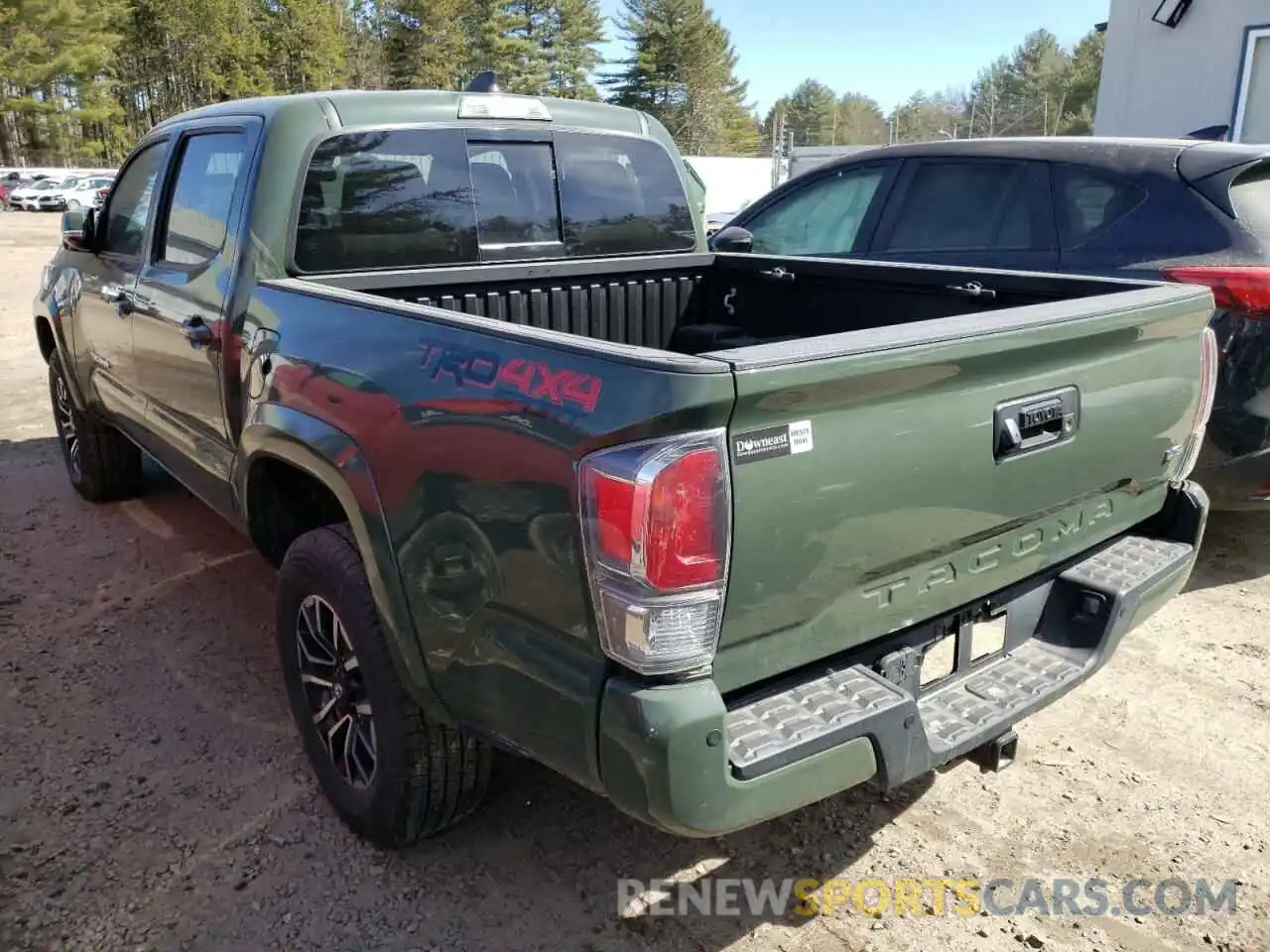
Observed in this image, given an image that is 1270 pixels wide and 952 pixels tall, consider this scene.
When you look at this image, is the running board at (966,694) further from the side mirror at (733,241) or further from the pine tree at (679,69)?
the pine tree at (679,69)

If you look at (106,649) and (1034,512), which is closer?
(1034,512)

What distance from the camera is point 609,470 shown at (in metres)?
1.80

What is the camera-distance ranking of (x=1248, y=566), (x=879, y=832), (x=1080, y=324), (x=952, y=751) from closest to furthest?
(x=952, y=751) → (x=1080, y=324) → (x=879, y=832) → (x=1248, y=566)

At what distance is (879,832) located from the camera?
2.84 metres

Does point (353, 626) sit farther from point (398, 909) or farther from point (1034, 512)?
point (1034, 512)

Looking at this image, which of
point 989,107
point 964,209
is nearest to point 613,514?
point 964,209

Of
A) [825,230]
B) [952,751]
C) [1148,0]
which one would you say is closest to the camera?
[952,751]

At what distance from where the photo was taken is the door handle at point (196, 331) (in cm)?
328

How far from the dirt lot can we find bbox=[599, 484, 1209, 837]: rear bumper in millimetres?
582

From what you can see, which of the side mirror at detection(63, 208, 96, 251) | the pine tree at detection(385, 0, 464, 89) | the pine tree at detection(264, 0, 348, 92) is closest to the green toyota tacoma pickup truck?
the side mirror at detection(63, 208, 96, 251)

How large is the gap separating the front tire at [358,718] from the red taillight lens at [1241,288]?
3261 millimetres

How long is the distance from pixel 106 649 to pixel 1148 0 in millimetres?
13141

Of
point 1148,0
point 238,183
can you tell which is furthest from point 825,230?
point 1148,0

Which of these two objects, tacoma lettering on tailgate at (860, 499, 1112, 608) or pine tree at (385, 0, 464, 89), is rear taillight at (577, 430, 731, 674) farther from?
pine tree at (385, 0, 464, 89)
